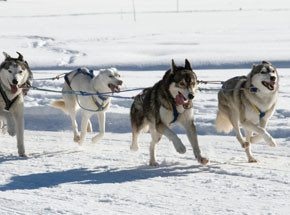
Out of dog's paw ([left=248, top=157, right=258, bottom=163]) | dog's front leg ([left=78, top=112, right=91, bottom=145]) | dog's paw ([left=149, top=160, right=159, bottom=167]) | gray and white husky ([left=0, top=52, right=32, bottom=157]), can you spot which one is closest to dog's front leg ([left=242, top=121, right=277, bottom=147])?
dog's paw ([left=248, top=157, right=258, bottom=163])

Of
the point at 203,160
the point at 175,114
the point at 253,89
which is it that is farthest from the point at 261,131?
the point at 175,114

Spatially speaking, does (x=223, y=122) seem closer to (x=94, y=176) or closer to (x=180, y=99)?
(x=180, y=99)

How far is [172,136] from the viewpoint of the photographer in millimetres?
5539

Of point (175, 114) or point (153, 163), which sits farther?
point (153, 163)

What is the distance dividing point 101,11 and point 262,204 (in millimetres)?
23804

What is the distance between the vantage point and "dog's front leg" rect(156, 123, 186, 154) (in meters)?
5.49

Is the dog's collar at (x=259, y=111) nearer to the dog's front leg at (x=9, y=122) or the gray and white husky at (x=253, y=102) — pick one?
the gray and white husky at (x=253, y=102)

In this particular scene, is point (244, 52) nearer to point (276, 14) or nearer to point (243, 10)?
point (276, 14)

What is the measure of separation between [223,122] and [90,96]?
1.37 m

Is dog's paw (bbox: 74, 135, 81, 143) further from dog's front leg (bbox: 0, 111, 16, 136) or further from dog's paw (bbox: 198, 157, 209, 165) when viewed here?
dog's paw (bbox: 198, 157, 209, 165)

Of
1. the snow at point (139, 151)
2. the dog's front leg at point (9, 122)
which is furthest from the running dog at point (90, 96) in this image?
the dog's front leg at point (9, 122)

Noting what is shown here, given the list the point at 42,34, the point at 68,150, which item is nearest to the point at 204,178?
the point at 68,150

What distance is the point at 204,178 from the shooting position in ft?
16.9

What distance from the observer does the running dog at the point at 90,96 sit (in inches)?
271
